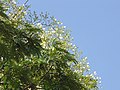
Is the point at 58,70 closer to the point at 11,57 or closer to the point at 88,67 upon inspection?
the point at 11,57

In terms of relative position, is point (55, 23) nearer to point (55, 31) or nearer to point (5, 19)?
point (55, 31)

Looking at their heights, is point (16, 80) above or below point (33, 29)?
below

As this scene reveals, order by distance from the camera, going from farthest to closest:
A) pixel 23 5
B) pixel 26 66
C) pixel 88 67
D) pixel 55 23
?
pixel 88 67 < pixel 55 23 < pixel 23 5 < pixel 26 66

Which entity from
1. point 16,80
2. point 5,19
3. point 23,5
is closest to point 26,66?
point 16,80

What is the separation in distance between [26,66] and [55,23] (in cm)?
2381


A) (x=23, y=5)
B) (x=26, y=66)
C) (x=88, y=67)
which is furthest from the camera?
(x=88, y=67)

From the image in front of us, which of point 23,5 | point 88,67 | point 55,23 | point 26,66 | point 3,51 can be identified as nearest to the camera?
point 3,51

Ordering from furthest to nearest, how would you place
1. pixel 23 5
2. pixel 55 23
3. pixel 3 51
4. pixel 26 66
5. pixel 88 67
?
pixel 88 67, pixel 55 23, pixel 23 5, pixel 26 66, pixel 3 51

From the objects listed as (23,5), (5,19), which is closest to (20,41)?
(5,19)

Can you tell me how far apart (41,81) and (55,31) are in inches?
955

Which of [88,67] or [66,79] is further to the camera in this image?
[88,67]

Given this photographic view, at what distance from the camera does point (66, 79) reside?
29.4 feet

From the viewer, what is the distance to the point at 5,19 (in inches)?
366

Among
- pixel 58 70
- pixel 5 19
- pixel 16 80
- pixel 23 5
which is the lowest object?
pixel 16 80
